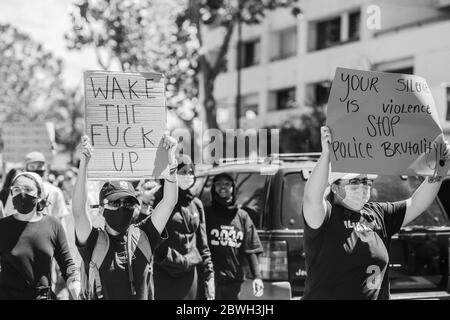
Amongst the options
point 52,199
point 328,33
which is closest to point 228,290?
point 52,199

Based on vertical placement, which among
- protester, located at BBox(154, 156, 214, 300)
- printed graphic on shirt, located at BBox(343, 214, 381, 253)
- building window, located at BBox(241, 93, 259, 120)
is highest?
building window, located at BBox(241, 93, 259, 120)

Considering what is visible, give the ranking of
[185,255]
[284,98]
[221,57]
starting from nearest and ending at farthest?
1. [185,255]
2. [221,57]
3. [284,98]

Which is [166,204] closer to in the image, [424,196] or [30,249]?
[30,249]

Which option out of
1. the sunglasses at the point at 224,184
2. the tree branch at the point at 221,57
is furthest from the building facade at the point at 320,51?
the sunglasses at the point at 224,184

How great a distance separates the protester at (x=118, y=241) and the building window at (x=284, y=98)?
1035 inches

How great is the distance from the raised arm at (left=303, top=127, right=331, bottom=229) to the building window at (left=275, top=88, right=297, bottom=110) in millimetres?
26665

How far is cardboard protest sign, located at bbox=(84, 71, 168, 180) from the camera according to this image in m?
4.80

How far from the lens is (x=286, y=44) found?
32469mm

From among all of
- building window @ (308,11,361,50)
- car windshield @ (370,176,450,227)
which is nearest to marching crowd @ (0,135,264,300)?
car windshield @ (370,176,450,227)

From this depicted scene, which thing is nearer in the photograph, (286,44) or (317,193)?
(317,193)

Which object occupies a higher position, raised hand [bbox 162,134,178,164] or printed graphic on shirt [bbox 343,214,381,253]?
raised hand [bbox 162,134,178,164]

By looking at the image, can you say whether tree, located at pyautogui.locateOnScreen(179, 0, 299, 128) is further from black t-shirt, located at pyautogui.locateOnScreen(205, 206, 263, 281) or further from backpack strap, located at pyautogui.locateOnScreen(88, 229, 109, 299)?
backpack strap, located at pyautogui.locateOnScreen(88, 229, 109, 299)

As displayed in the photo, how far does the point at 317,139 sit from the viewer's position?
2181cm

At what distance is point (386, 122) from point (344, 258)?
3.33ft
